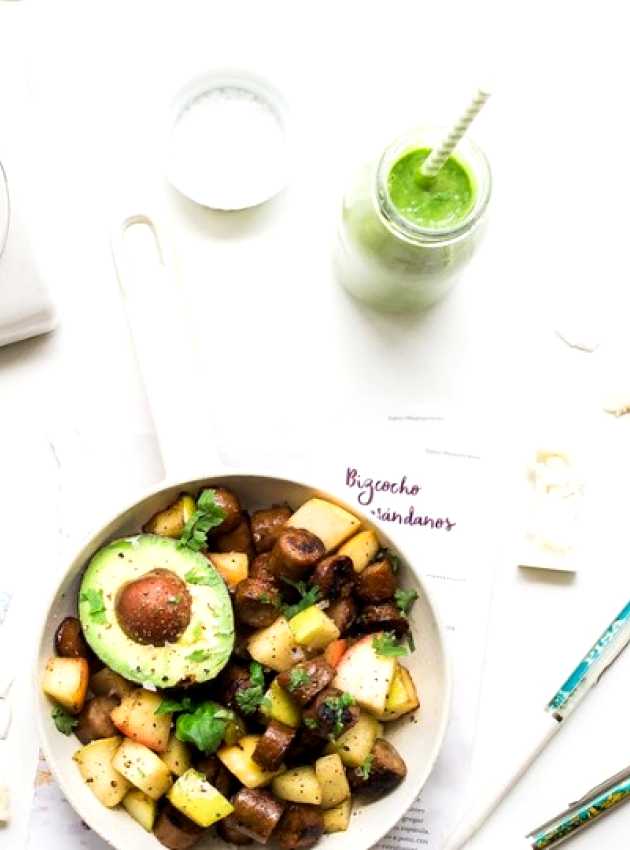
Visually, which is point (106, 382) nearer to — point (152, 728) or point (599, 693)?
point (152, 728)

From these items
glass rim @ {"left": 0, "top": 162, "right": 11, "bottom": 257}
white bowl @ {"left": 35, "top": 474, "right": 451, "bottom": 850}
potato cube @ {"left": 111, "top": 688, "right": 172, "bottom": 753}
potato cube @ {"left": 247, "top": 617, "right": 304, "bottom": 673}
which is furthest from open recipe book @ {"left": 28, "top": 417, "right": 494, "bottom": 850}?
glass rim @ {"left": 0, "top": 162, "right": 11, "bottom": 257}

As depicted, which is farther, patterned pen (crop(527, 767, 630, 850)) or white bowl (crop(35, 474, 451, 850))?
patterned pen (crop(527, 767, 630, 850))

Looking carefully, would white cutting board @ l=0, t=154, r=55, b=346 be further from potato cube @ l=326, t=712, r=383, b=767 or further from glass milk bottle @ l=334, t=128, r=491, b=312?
potato cube @ l=326, t=712, r=383, b=767

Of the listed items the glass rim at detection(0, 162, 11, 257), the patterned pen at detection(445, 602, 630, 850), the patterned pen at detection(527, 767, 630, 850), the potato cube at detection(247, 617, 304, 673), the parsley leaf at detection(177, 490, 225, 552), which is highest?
the glass rim at detection(0, 162, 11, 257)

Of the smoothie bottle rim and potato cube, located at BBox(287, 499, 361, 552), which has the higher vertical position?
the smoothie bottle rim

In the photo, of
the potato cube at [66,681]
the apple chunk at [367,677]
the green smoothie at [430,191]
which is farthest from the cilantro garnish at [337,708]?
the green smoothie at [430,191]

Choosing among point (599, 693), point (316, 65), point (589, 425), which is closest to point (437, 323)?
point (589, 425)

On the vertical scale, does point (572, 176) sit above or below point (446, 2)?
below
